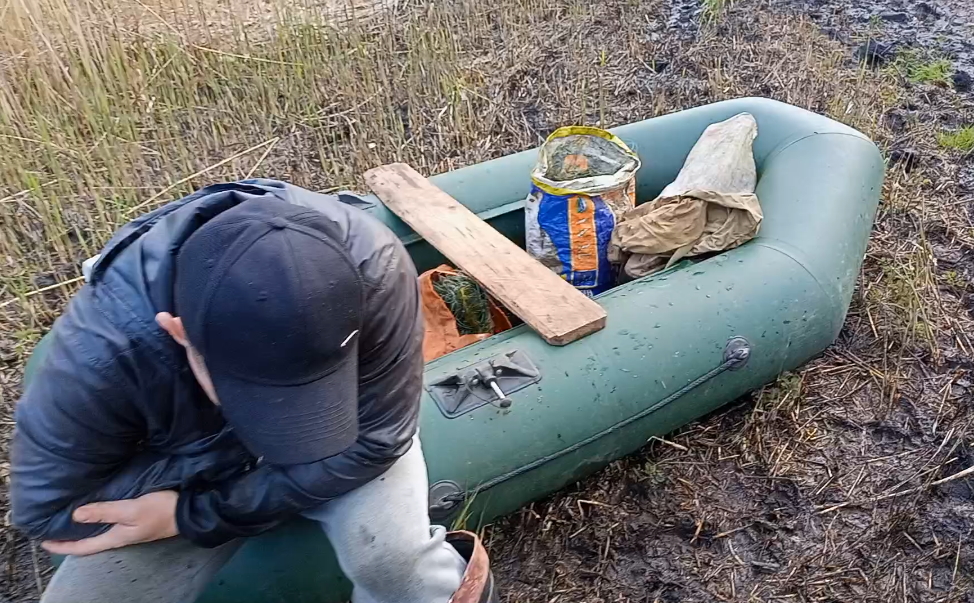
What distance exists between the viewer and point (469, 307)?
201cm

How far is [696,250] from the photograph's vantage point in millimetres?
1970

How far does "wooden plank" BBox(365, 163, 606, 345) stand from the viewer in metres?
1.72

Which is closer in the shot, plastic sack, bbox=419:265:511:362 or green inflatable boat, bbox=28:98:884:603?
green inflatable boat, bbox=28:98:884:603

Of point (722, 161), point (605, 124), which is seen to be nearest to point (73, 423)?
point (722, 161)

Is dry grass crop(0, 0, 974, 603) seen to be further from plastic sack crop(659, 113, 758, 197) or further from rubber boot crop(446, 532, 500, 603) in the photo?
plastic sack crop(659, 113, 758, 197)

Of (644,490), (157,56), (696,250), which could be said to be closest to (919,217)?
(696,250)

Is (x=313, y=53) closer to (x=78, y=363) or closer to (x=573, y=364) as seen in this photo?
(x=573, y=364)

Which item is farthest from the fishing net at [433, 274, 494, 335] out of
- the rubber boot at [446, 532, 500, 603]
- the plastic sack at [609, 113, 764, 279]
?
the rubber boot at [446, 532, 500, 603]

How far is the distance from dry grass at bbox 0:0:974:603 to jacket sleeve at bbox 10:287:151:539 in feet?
2.49

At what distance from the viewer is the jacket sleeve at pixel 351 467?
3.73 ft

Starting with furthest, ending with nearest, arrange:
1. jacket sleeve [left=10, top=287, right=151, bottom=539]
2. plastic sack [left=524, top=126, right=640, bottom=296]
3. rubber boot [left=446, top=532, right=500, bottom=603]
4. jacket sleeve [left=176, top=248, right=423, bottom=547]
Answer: plastic sack [left=524, top=126, right=640, bottom=296] < rubber boot [left=446, top=532, right=500, bottom=603] < jacket sleeve [left=176, top=248, right=423, bottom=547] < jacket sleeve [left=10, top=287, right=151, bottom=539]

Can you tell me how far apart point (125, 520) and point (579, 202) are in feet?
4.18

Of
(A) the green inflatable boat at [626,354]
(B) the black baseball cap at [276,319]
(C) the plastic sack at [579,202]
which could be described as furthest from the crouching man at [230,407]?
(C) the plastic sack at [579,202]

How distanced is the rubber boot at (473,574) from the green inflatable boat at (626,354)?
0.10m
